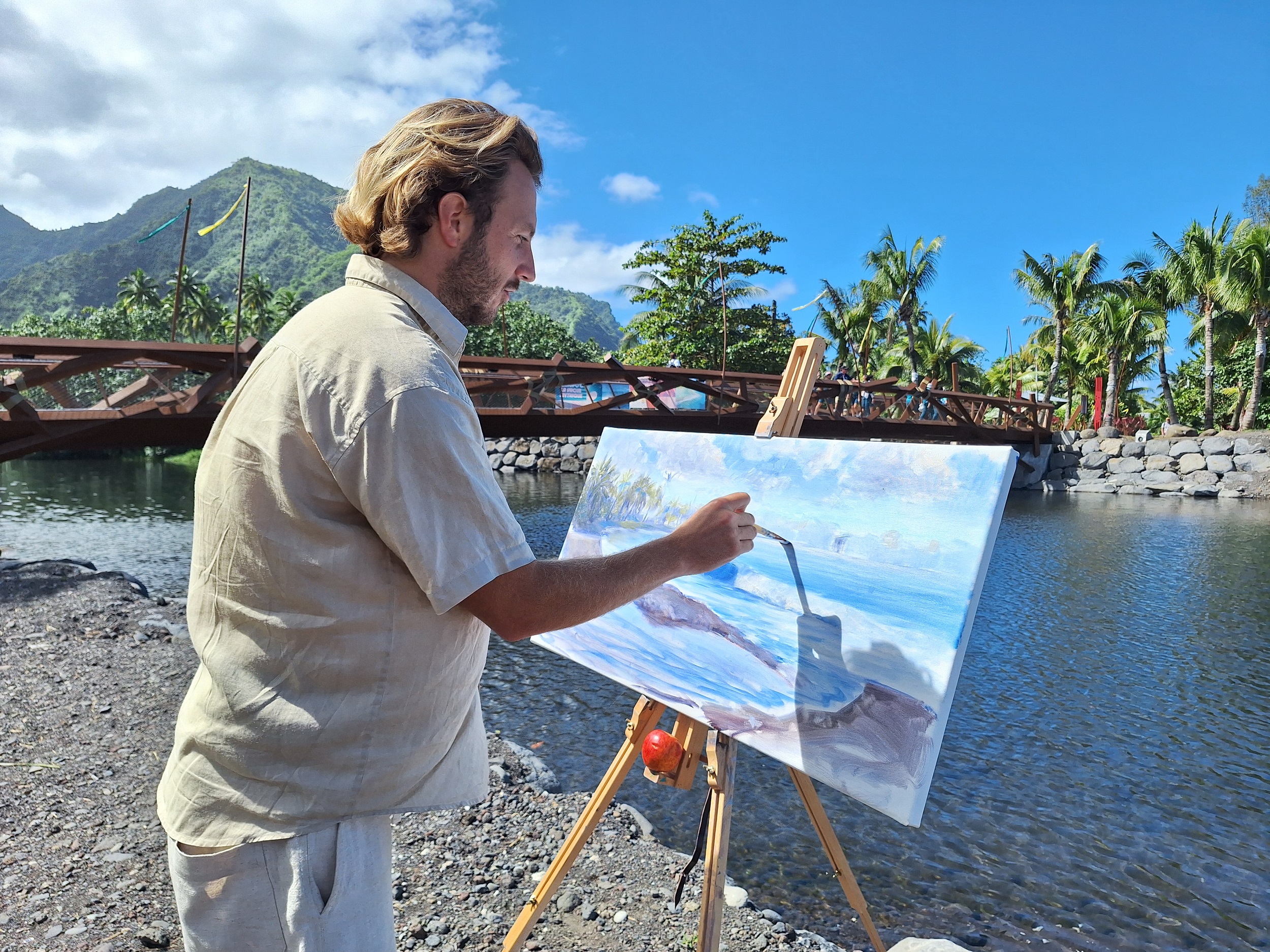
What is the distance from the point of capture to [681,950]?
8.80 feet

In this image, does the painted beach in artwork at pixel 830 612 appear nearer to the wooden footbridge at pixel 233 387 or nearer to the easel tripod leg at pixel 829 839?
the easel tripod leg at pixel 829 839

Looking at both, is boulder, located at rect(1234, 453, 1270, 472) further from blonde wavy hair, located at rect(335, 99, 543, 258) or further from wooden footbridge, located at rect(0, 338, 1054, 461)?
blonde wavy hair, located at rect(335, 99, 543, 258)

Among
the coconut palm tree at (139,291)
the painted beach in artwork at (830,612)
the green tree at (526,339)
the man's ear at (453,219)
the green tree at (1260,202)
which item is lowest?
the painted beach in artwork at (830,612)

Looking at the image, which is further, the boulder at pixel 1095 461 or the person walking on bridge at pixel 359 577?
the boulder at pixel 1095 461

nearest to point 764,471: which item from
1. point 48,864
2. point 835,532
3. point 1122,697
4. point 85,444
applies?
point 835,532

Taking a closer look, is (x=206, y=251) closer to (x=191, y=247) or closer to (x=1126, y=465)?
(x=191, y=247)

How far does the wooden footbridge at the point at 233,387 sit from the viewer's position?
261 inches

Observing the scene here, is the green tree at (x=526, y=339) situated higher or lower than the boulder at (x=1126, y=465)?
higher

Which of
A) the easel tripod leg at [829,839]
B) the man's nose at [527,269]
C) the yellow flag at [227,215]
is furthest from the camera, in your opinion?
the yellow flag at [227,215]

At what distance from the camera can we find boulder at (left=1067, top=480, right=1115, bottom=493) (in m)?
25.5

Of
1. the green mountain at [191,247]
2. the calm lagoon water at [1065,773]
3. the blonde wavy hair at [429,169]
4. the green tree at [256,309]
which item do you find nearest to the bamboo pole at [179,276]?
the calm lagoon water at [1065,773]

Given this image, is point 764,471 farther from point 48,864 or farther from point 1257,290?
point 1257,290

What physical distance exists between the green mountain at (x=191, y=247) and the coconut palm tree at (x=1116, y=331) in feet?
217

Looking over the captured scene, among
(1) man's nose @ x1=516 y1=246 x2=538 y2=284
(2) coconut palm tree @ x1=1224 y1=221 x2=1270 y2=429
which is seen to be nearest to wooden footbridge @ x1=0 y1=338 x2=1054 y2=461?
(1) man's nose @ x1=516 y1=246 x2=538 y2=284
